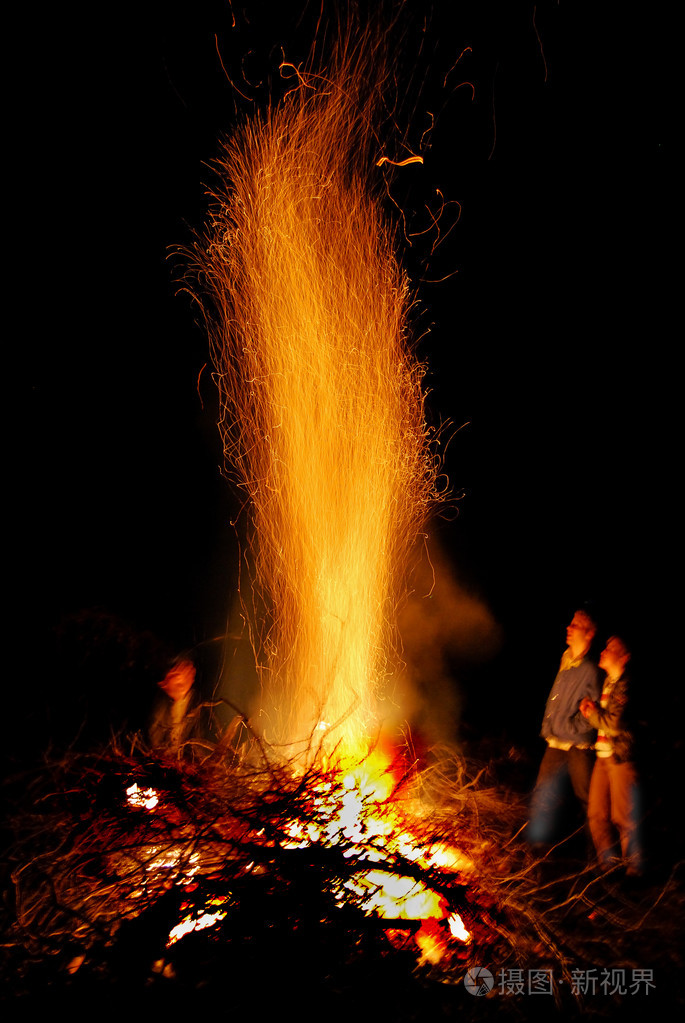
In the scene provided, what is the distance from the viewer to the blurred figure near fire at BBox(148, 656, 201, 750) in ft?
14.7

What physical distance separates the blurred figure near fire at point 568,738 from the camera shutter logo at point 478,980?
5.49 feet

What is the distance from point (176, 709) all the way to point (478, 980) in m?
2.57

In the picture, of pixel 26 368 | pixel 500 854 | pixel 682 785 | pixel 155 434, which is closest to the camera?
pixel 500 854

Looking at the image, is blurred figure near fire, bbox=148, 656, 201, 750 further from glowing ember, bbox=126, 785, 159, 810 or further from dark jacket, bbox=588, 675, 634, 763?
dark jacket, bbox=588, 675, 634, 763

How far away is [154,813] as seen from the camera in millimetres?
3213

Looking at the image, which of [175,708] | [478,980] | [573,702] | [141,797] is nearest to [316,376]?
[175,708]

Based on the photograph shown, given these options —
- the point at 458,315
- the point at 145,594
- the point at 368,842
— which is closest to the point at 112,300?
the point at 145,594

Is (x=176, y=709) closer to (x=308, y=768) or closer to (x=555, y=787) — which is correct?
(x=308, y=768)

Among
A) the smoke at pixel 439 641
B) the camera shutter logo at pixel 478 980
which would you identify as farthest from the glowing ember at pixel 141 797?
the smoke at pixel 439 641

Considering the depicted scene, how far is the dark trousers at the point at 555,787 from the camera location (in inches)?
176

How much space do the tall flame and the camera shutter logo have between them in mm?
2590

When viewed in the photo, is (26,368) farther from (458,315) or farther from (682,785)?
(682,785)

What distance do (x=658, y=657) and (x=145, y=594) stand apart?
6827 millimetres

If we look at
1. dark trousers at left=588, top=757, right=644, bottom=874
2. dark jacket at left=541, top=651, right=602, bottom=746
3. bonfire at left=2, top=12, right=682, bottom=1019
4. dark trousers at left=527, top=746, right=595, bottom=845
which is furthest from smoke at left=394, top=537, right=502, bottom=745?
dark trousers at left=588, top=757, right=644, bottom=874
